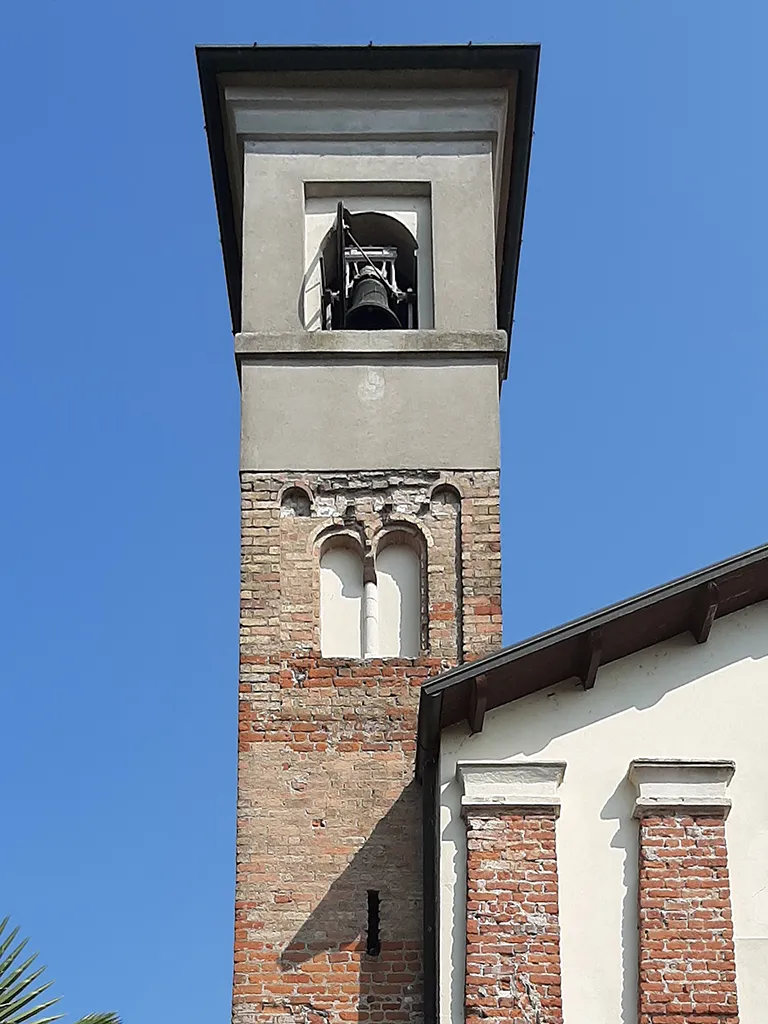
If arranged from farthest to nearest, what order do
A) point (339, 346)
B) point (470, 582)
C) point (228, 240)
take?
point (228, 240), point (339, 346), point (470, 582)

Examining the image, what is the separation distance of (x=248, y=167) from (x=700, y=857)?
867cm

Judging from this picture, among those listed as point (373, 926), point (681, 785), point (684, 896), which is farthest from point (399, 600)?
point (684, 896)

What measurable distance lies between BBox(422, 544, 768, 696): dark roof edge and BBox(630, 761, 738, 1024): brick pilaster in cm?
96

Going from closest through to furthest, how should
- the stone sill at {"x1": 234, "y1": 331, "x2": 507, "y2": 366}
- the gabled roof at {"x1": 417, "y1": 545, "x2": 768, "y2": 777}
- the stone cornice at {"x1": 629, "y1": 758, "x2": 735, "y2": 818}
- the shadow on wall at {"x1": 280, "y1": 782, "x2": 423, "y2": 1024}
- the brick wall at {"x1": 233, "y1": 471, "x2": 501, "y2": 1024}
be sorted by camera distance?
the stone cornice at {"x1": 629, "y1": 758, "x2": 735, "y2": 818}, the gabled roof at {"x1": 417, "y1": 545, "x2": 768, "y2": 777}, the shadow on wall at {"x1": 280, "y1": 782, "x2": 423, "y2": 1024}, the brick wall at {"x1": 233, "y1": 471, "x2": 501, "y2": 1024}, the stone sill at {"x1": 234, "y1": 331, "x2": 507, "y2": 366}

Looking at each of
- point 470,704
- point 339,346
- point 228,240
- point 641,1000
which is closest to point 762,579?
point 470,704

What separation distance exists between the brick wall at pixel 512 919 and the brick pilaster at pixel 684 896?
0.56m

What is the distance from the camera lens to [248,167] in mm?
17938

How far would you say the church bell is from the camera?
1725 centimetres

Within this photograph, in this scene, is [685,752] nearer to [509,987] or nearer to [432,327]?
[509,987]

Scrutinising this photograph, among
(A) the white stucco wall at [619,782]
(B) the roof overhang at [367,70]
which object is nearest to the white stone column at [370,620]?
(A) the white stucco wall at [619,782]

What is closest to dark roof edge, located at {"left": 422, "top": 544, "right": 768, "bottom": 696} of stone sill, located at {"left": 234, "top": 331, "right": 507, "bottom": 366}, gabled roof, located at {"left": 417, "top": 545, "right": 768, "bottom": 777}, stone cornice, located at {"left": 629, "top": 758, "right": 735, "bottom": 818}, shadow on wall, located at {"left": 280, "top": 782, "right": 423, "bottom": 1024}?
gabled roof, located at {"left": 417, "top": 545, "right": 768, "bottom": 777}

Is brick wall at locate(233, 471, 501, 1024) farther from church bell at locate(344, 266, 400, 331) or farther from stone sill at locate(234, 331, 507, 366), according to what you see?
church bell at locate(344, 266, 400, 331)

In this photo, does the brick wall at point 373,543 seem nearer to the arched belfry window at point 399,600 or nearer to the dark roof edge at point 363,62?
the arched belfry window at point 399,600

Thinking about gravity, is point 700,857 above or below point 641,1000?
above
